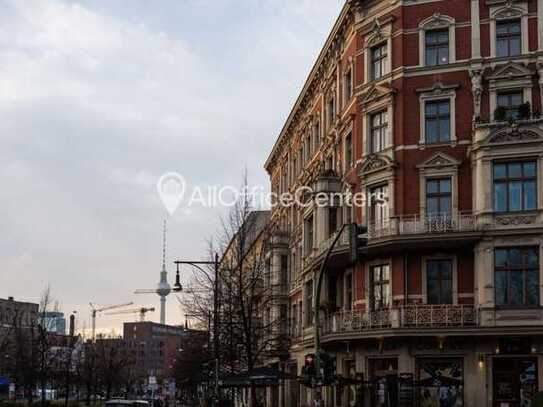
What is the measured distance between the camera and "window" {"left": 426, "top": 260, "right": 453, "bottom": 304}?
40000mm

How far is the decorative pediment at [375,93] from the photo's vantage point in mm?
42594

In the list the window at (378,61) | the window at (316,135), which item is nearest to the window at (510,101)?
the window at (378,61)

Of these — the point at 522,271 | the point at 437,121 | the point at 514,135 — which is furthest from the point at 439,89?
the point at 522,271

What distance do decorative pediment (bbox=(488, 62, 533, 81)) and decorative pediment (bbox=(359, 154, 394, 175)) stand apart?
18.8 feet

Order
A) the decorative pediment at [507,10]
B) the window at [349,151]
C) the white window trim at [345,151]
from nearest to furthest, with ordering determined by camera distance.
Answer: the decorative pediment at [507,10], the white window trim at [345,151], the window at [349,151]

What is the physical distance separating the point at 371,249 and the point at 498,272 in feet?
18.7

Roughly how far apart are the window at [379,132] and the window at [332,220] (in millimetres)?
6600

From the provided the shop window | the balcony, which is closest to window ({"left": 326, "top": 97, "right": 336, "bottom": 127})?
the balcony

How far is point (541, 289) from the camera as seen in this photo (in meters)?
37.7

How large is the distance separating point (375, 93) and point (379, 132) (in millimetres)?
1795

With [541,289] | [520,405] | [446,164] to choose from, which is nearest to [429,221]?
[446,164]

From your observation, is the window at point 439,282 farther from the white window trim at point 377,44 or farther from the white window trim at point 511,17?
the white window trim at point 511,17

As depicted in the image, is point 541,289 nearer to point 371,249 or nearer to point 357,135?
point 371,249

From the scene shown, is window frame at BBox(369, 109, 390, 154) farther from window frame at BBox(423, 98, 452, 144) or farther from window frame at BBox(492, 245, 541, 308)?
window frame at BBox(492, 245, 541, 308)
